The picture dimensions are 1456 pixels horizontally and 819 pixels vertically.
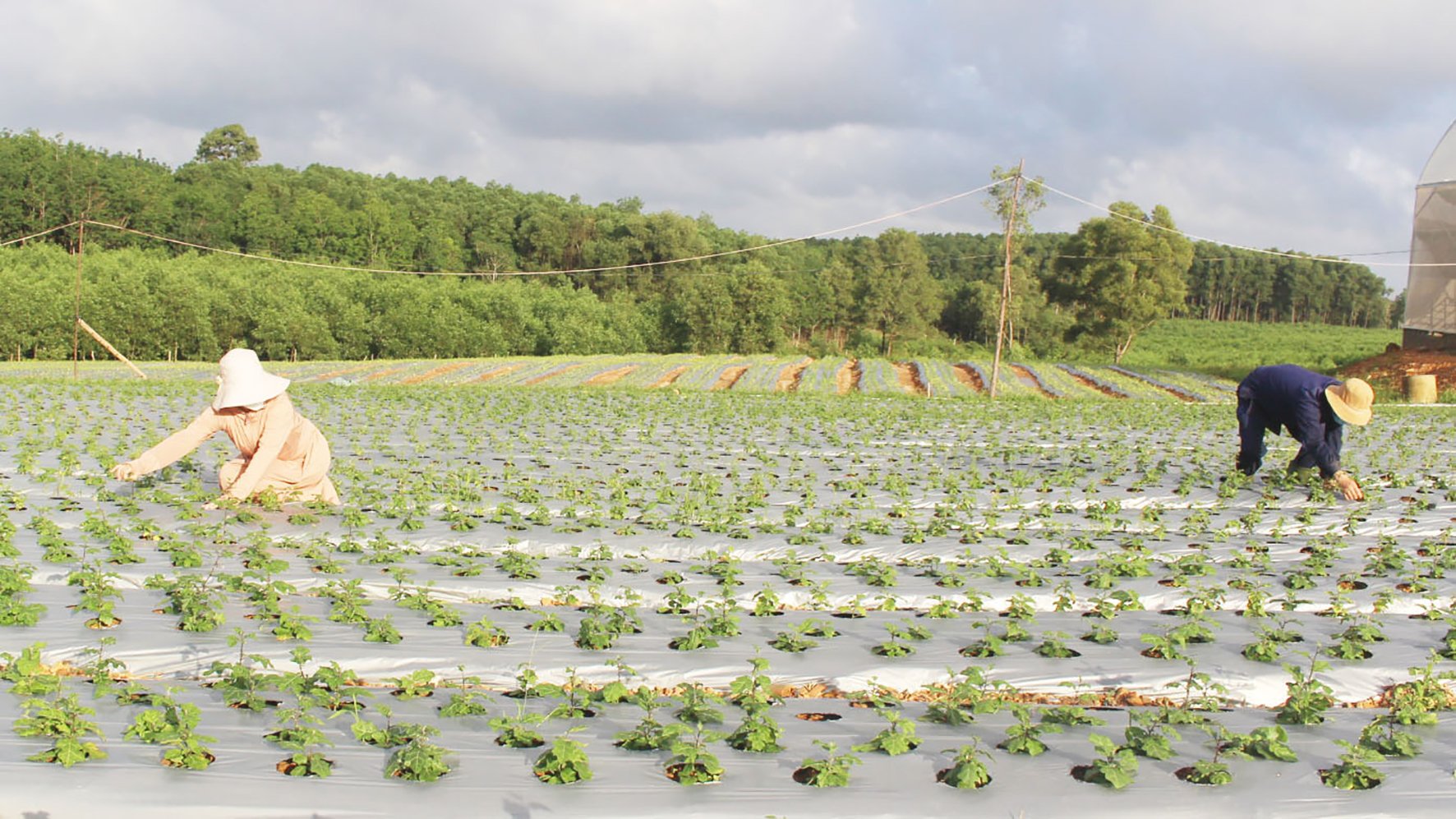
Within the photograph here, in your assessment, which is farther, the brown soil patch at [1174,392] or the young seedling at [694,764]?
the brown soil patch at [1174,392]

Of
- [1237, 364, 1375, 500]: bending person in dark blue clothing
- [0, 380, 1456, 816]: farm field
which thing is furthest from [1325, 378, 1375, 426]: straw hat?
[0, 380, 1456, 816]: farm field

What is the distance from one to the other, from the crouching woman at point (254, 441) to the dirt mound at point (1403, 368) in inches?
1062

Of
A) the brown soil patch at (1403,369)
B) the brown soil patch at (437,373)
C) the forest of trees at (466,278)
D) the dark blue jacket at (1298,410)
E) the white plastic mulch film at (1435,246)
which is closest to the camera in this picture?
the dark blue jacket at (1298,410)

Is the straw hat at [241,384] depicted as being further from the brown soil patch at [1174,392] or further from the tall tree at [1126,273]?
the tall tree at [1126,273]

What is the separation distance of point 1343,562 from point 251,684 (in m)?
6.52

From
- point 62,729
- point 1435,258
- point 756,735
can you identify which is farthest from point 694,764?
point 1435,258

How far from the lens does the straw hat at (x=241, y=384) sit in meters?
6.89

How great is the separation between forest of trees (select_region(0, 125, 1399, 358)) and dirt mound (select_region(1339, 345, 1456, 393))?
8988 millimetres

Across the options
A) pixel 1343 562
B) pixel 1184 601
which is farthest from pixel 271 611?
pixel 1343 562

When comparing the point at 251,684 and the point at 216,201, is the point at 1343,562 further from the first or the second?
the point at 216,201

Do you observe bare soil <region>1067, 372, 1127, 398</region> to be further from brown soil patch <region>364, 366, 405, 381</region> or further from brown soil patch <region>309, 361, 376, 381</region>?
brown soil patch <region>309, 361, 376, 381</region>

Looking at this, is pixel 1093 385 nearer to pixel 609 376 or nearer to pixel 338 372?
pixel 609 376

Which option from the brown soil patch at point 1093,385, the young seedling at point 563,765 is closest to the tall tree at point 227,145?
the brown soil patch at point 1093,385

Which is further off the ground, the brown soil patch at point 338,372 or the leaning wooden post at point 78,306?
the leaning wooden post at point 78,306
